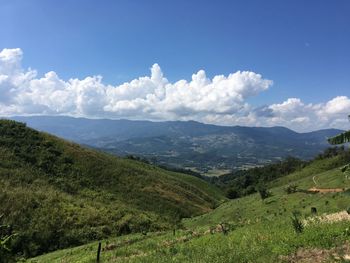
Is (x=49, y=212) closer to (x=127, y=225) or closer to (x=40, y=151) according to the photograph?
(x=127, y=225)

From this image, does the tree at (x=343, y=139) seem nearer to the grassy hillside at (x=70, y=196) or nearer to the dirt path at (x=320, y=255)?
the dirt path at (x=320, y=255)

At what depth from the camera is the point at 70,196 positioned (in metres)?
53.5

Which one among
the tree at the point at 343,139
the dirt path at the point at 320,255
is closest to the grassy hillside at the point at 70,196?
the dirt path at the point at 320,255

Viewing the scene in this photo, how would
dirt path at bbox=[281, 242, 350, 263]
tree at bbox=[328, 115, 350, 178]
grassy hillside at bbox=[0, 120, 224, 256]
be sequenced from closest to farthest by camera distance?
dirt path at bbox=[281, 242, 350, 263] < tree at bbox=[328, 115, 350, 178] < grassy hillside at bbox=[0, 120, 224, 256]

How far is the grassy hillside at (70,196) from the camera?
4216 cm

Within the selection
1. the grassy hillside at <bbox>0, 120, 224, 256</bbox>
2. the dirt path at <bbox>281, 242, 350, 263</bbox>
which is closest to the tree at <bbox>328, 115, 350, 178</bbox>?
the dirt path at <bbox>281, 242, 350, 263</bbox>

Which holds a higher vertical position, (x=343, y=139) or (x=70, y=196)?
(x=343, y=139)

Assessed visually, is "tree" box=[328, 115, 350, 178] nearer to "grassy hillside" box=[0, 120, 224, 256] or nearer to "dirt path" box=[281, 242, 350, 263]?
"dirt path" box=[281, 242, 350, 263]

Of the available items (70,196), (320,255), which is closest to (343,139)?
(320,255)

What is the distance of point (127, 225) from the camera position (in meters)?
47.5

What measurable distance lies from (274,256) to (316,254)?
1545 mm

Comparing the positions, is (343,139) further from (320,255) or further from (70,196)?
(70,196)

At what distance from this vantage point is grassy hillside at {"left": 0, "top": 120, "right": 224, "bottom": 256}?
42.2 metres

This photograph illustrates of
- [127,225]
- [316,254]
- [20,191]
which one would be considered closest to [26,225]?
[20,191]
